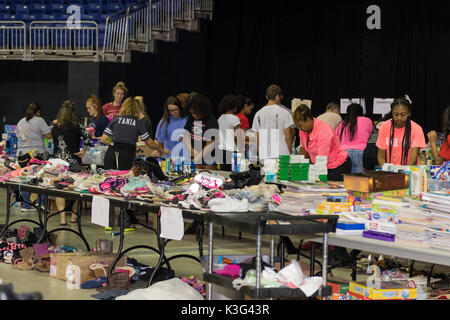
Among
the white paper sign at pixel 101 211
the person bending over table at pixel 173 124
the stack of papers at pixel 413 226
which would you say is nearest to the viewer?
the stack of papers at pixel 413 226

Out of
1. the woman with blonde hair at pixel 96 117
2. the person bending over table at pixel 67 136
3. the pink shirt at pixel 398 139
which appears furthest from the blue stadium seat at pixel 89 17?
the pink shirt at pixel 398 139

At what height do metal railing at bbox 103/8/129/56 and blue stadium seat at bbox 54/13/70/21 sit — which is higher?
blue stadium seat at bbox 54/13/70/21

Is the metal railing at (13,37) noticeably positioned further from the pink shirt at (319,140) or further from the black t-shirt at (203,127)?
the pink shirt at (319,140)

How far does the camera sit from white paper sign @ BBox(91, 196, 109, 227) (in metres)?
4.86

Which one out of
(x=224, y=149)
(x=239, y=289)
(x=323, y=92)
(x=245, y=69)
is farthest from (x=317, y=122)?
(x=245, y=69)

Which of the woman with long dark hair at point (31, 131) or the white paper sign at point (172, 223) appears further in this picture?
the woman with long dark hair at point (31, 131)

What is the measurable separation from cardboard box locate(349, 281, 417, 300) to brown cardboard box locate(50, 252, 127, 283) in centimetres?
222

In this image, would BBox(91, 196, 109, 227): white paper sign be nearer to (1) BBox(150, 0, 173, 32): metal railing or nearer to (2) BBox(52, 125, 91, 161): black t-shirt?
(2) BBox(52, 125, 91, 161): black t-shirt

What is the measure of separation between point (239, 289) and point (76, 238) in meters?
4.31

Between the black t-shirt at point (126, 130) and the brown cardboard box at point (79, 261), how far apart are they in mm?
1832

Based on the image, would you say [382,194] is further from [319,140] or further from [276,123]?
[276,123]

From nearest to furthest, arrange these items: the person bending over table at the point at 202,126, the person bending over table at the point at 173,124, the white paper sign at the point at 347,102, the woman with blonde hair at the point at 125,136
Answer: the person bending over table at the point at 202,126, the woman with blonde hair at the point at 125,136, the person bending over table at the point at 173,124, the white paper sign at the point at 347,102

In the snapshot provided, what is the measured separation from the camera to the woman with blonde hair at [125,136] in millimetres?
6941

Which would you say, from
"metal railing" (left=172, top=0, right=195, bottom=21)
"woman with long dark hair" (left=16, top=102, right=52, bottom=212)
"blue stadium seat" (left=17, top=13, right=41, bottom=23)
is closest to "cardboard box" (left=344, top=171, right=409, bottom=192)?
"woman with long dark hair" (left=16, top=102, right=52, bottom=212)
